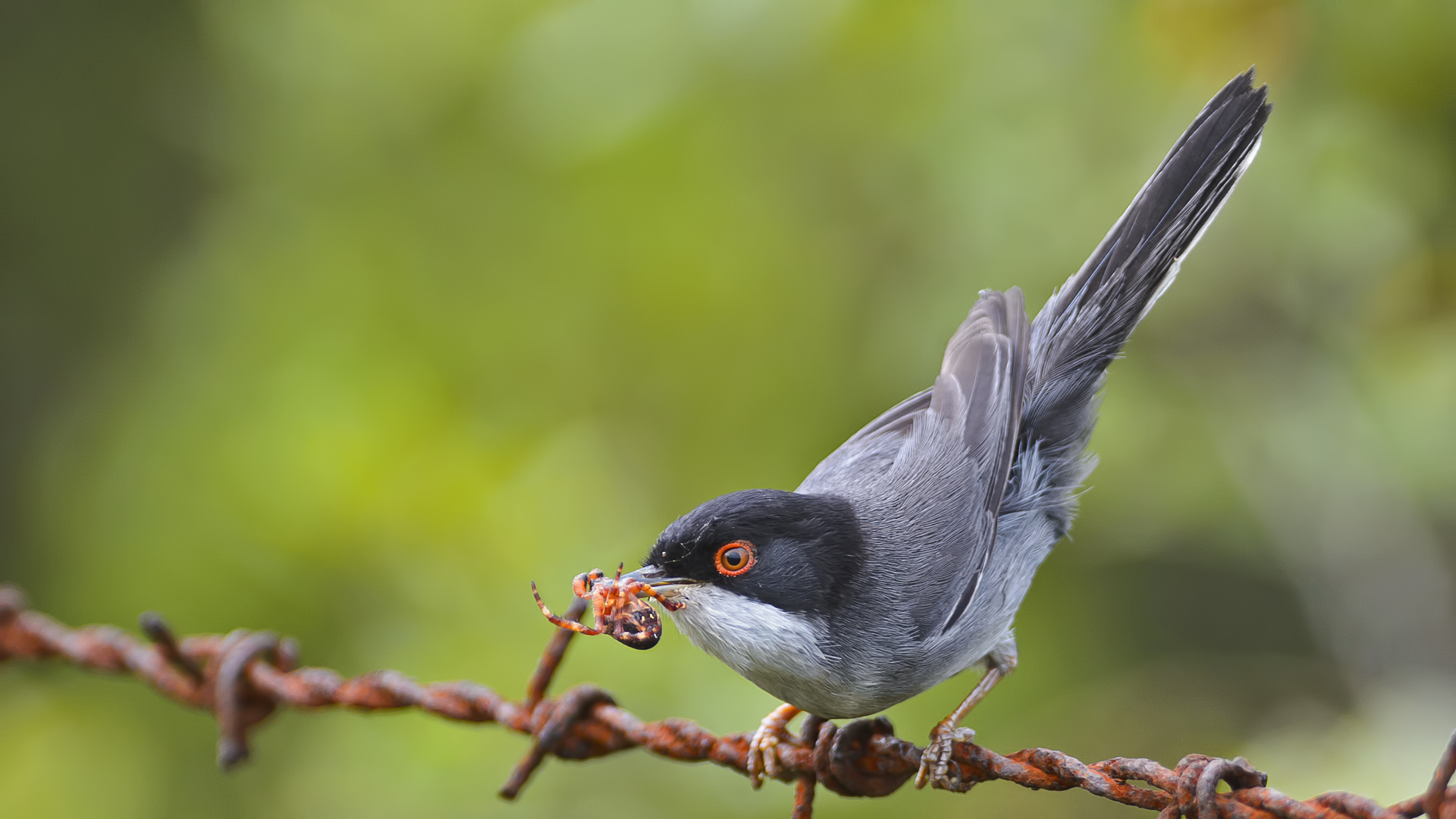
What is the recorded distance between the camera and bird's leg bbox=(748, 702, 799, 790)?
2281mm

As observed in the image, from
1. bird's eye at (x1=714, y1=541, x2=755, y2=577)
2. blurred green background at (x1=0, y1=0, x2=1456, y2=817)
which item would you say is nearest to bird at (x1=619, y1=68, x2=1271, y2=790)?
bird's eye at (x1=714, y1=541, x2=755, y2=577)

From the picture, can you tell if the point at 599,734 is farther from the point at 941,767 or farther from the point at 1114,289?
the point at 1114,289

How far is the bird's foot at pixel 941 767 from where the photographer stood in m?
2.14

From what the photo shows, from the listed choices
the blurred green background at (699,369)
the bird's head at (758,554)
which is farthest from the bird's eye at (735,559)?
the blurred green background at (699,369)

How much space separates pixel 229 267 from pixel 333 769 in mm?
2452

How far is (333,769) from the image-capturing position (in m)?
4.04

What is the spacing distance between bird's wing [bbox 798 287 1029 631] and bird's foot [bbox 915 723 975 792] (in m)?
0.23

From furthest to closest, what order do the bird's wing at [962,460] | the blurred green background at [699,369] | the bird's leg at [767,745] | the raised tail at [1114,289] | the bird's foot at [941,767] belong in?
1. the blurred green background at [699,369]
2. the raised tail at [1114,289]
3. the bird's wing at [962,460]
4. the bird's leg at [767,745]
5. the bird's foot at [941,767]

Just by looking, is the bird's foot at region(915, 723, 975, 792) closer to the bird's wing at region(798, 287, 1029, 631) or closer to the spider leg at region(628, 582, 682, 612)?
the bird's wing at region(798, 287, 1029, 631)

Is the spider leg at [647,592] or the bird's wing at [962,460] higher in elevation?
the bird's wing at [962,460]

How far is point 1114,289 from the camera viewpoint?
2.90m

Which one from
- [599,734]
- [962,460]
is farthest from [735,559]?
[962,460]

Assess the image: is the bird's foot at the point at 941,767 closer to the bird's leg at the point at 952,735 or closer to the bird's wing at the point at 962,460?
the bird's leg at the point at 952,735

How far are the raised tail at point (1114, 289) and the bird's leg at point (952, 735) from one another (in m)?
0.39
